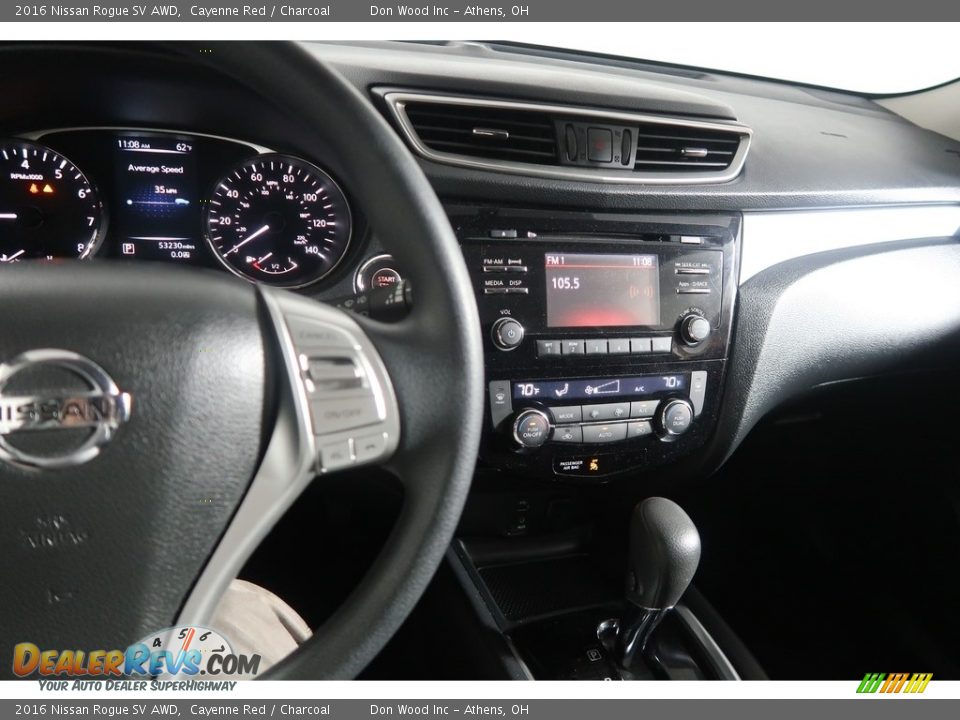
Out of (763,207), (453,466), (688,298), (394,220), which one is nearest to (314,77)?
(394,220)

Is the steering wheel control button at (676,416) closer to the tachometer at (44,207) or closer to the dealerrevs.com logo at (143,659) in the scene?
the dealerrevs.com logo at (143,659)

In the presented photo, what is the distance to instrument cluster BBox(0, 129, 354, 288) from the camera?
104 cm

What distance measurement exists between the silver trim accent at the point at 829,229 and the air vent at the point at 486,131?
1.35 ft

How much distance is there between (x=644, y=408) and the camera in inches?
47.9

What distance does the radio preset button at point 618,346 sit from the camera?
118 centimetres

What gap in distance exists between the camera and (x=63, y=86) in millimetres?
945

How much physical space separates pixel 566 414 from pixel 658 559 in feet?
0.85

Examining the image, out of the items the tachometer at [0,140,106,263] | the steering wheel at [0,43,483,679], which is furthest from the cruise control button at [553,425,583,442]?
the tachometer at [0,140,106,263]

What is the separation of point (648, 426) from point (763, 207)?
0.44 metres

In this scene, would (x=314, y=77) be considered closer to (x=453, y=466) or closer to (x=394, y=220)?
(x=394, y=220)

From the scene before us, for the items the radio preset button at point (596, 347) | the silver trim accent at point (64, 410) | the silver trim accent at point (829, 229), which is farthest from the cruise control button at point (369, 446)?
the silver trim accent at point (829, 229)

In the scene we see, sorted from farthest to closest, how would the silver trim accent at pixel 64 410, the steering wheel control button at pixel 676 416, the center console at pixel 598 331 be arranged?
the steering wheel control button at pixel 676 416, the center console at pixel 598 331, the silver trim accent at pixel 64 410

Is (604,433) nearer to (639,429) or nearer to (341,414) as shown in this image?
(639,429)

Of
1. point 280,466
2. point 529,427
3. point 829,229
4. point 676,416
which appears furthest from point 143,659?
point 829,229
